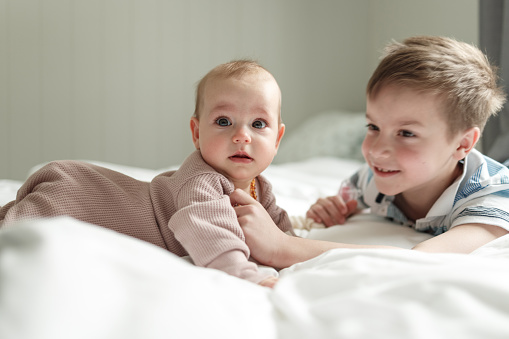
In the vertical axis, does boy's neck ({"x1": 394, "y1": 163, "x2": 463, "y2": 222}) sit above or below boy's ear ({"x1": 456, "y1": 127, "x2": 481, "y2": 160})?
below

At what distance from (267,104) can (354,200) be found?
0.58 metres

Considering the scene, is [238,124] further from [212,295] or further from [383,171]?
[212,295]

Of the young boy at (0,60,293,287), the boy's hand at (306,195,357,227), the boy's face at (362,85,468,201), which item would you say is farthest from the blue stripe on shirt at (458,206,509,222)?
the young boy at (0,60,293,287)

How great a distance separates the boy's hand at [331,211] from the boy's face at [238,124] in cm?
41

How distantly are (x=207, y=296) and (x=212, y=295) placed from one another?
0.01m

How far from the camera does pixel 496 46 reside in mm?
2041

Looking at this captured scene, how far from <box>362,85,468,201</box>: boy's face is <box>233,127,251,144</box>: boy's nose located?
1.20 feet

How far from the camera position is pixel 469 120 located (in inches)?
49.4

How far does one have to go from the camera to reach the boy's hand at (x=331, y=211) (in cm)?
143

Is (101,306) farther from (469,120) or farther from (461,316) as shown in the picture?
(469,120)

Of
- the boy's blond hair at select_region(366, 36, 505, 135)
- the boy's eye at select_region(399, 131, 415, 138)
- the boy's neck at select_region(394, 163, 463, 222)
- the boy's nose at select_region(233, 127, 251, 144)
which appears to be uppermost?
the boy's blond hair at select_region(366, 36, 505, 135)

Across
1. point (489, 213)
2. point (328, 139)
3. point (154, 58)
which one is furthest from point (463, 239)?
point (154, 58)

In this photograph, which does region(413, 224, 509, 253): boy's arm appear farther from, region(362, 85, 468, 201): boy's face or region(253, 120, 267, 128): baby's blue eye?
region(253, 120, 267, 128): baby's blue eye

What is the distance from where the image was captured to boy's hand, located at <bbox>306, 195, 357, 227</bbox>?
1.43m
